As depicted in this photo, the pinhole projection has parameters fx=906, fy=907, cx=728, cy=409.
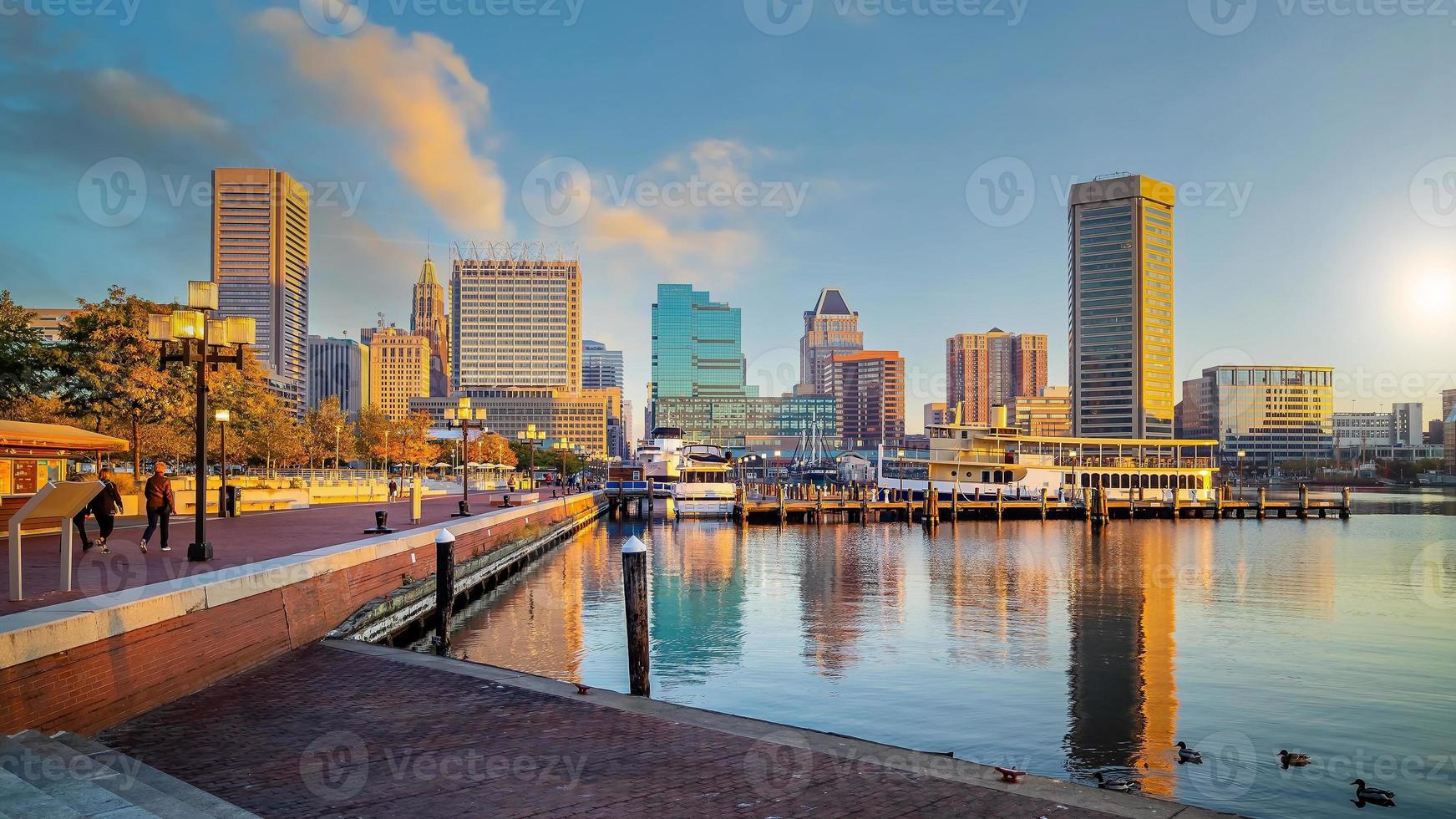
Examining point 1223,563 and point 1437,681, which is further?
point 1223,563

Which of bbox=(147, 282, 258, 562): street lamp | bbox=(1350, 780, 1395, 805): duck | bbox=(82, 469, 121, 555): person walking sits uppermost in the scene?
bbox=(147, 282, 258, 562): street lamp

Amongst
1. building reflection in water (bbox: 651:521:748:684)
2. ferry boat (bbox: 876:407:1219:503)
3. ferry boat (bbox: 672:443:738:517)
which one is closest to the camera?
building reflection in water (bbox: 651:521:748:684)

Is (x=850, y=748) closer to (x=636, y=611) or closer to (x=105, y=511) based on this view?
(x=636, y=611)

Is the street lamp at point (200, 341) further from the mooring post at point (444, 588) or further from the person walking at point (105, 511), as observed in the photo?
the mooring post at point (444, 588)

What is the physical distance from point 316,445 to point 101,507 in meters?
61.2

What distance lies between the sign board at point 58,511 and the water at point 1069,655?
9.09 m

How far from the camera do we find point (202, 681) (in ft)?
35.2

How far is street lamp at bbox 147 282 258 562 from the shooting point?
1656 centimetres

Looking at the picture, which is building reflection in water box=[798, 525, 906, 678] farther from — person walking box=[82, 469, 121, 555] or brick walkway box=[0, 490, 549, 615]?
person walking box=[82, 469, 121, 555]

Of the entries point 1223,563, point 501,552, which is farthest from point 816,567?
point 1223,563

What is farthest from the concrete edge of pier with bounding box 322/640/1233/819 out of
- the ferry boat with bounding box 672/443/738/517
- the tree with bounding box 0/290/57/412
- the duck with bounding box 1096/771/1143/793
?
Result: the ferry boat with bounding box 672/443/738/517

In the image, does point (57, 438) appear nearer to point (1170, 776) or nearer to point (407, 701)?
point (407, 701)

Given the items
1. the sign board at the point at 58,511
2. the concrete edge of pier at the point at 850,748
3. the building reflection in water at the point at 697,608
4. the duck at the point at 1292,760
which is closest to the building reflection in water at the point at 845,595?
the building reflection in water at the point at 697,608

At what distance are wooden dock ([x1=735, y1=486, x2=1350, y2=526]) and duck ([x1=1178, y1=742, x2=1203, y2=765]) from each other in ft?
167
